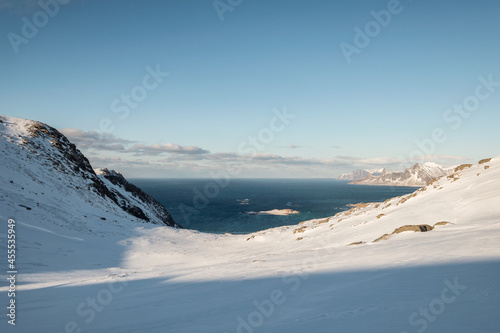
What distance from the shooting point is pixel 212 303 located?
631cm

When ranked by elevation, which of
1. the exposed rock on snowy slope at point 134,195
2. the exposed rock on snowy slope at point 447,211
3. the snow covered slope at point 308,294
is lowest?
the exposed rock on snowy slope at point 447,211

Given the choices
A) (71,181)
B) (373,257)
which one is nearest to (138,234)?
(71,181)

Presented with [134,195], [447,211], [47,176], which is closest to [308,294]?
[447,211]

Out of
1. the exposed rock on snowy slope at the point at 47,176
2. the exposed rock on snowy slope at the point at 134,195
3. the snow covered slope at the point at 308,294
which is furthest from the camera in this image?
the exposed rock on snowy slope at the point at 134,195

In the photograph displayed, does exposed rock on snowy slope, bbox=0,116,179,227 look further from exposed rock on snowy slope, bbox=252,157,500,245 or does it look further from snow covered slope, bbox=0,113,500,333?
exposed rock on snowy slope, bbox=252,157,500,245

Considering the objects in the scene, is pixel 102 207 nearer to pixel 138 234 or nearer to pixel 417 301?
pixel 138 234

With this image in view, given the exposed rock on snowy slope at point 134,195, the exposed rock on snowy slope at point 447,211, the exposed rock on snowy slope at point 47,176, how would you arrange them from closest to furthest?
the exposed rock on snowy slope at point 447,211 → the exposed rock on snowy slope at point 47,176 → the exposed rock on snowy slope at point 134,195

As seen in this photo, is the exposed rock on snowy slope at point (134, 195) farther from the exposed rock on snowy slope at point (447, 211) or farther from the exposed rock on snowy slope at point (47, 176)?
the exposed rock on snowy slope at point (447, 211)

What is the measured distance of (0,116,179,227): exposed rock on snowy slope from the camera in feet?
82.7

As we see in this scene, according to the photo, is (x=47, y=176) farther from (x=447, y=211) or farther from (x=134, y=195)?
(x=447, y=211)

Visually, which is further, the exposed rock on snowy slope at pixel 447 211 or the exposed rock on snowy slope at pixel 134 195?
the exposed rock on snowy slope at pixel 134 195

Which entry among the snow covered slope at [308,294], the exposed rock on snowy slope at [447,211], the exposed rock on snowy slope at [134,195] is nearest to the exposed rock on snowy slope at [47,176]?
the exposed rock on snowy slope at [134,195]

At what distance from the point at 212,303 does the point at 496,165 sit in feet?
102

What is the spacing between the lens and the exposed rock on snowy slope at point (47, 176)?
25203 millimetres
